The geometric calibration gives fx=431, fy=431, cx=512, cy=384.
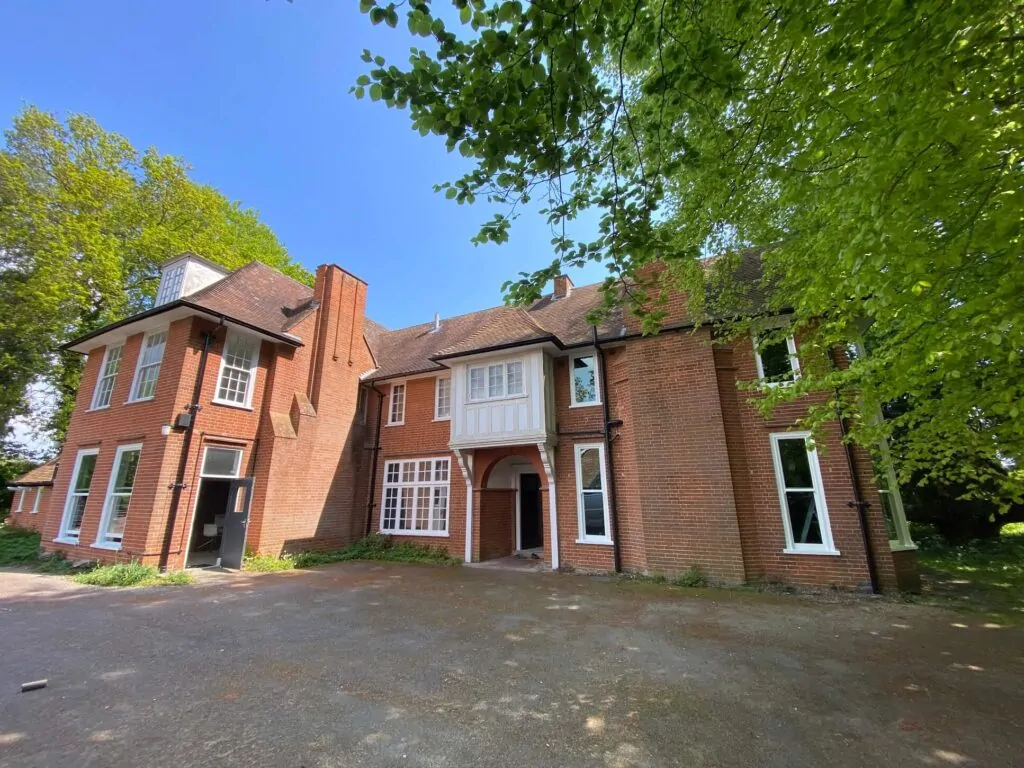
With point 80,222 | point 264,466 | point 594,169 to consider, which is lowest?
point 264,466

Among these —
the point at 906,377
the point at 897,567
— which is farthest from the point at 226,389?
the point at 897,567

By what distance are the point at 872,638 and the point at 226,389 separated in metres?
14.9

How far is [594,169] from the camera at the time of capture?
15.9 ft

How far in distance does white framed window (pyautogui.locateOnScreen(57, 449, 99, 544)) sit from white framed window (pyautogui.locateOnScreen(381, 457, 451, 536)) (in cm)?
818

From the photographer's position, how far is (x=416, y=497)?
14727 mm

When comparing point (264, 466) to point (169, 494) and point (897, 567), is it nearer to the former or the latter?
point (169, 494)

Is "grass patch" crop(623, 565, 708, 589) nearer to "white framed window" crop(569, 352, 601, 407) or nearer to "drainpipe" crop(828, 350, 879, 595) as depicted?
"drainpipe" crop(828, 350, 879, 595)

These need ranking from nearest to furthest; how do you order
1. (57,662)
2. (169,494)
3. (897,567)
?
(57,662)
(897,567)
(169,494)

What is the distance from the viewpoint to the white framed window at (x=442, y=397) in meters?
14.9

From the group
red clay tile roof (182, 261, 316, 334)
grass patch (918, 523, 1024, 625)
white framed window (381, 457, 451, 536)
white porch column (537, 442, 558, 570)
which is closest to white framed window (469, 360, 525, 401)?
white porch column (537, 442, 558, 570)

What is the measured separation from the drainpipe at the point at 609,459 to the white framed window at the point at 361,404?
8.89 metres

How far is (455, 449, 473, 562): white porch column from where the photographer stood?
13.1 metres

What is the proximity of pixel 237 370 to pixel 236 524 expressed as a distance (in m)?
4.32

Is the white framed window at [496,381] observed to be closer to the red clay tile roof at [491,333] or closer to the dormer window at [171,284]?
the red clay tile roof at [491,333]
